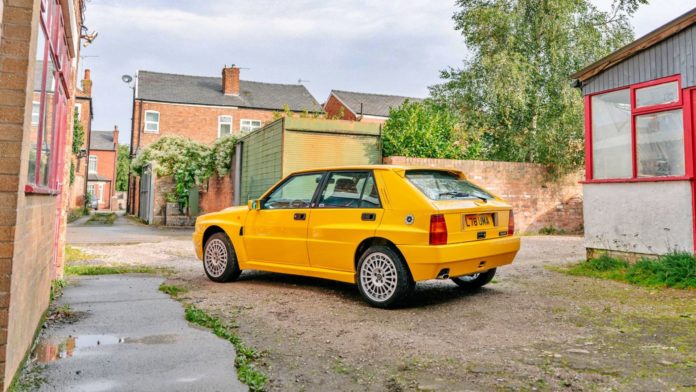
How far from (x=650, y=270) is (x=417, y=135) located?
26.8 feet

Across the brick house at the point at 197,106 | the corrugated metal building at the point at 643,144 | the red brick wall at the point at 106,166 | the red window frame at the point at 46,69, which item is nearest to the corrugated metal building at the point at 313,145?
the corrugated metal building at the point at 643,144

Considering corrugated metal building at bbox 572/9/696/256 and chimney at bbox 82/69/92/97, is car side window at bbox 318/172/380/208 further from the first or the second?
chimney at bbox 82/69/92/97

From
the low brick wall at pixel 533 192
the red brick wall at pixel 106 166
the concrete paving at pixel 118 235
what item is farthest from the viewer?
the red brick wall at pixel 106 166

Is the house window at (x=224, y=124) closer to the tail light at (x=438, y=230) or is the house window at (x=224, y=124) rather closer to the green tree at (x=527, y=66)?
the green tree at (x=527, y=66)

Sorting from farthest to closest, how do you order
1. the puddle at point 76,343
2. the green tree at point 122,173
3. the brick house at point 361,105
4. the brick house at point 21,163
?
1. the green tree at point 122,173
2. the brick house at point 361,105
3. the puddle at point 76,343
4. the brick house at point 21,163

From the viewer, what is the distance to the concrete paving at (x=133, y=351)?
2908 millimetres

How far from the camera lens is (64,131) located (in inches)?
223

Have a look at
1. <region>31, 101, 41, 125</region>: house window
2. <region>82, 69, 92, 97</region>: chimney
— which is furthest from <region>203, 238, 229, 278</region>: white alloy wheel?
<region>82, 69, 92, 97</region>: chimney

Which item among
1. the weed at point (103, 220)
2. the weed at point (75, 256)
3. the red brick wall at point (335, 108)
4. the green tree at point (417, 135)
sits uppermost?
the red brick wall at point (335, 108)

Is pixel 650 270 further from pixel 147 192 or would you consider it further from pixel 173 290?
pixel 147 192

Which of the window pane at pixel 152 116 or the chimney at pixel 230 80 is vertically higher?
the chimney at pixel 230 80

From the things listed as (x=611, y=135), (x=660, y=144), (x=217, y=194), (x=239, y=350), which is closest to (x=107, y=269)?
(x=239, y=350)

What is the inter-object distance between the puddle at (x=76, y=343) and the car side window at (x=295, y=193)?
2517mm

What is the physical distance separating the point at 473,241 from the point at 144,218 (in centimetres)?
2199
